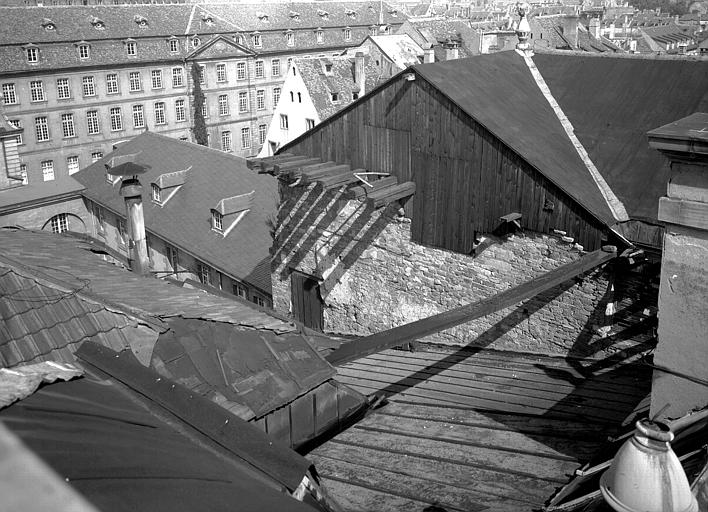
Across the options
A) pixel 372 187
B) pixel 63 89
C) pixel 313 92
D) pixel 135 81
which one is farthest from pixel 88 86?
pixel 372 187

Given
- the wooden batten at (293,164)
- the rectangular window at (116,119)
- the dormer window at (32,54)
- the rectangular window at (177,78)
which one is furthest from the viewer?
the rectangular window at (177,78)

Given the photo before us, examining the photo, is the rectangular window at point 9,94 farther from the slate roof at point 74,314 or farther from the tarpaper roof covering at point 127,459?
the tarpaper roof covering at point 127,459

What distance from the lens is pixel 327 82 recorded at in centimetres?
3762

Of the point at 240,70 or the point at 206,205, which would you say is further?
the point at 240,70

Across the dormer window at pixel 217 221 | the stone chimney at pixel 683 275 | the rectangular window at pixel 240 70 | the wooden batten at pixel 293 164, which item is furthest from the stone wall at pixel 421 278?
the rectangular window at pixel 240 70

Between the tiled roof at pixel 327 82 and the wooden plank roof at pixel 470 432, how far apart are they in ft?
91.8

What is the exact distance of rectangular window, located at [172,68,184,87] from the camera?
50.2m

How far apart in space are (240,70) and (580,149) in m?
43.2

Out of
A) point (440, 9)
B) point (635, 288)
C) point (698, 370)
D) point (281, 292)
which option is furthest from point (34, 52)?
point (440, 9)

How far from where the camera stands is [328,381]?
22.9 feet

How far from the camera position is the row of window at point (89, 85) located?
4341 cm

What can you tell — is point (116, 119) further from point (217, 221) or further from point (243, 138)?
point (217, 221)

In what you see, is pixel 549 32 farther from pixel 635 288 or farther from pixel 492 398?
pixel 492 398

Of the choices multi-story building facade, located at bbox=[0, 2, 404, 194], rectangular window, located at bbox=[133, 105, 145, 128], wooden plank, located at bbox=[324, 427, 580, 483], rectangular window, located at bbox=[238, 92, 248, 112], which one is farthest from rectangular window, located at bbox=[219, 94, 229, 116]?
wooden plank, located at bbox=[324, 427, 580, 483]
